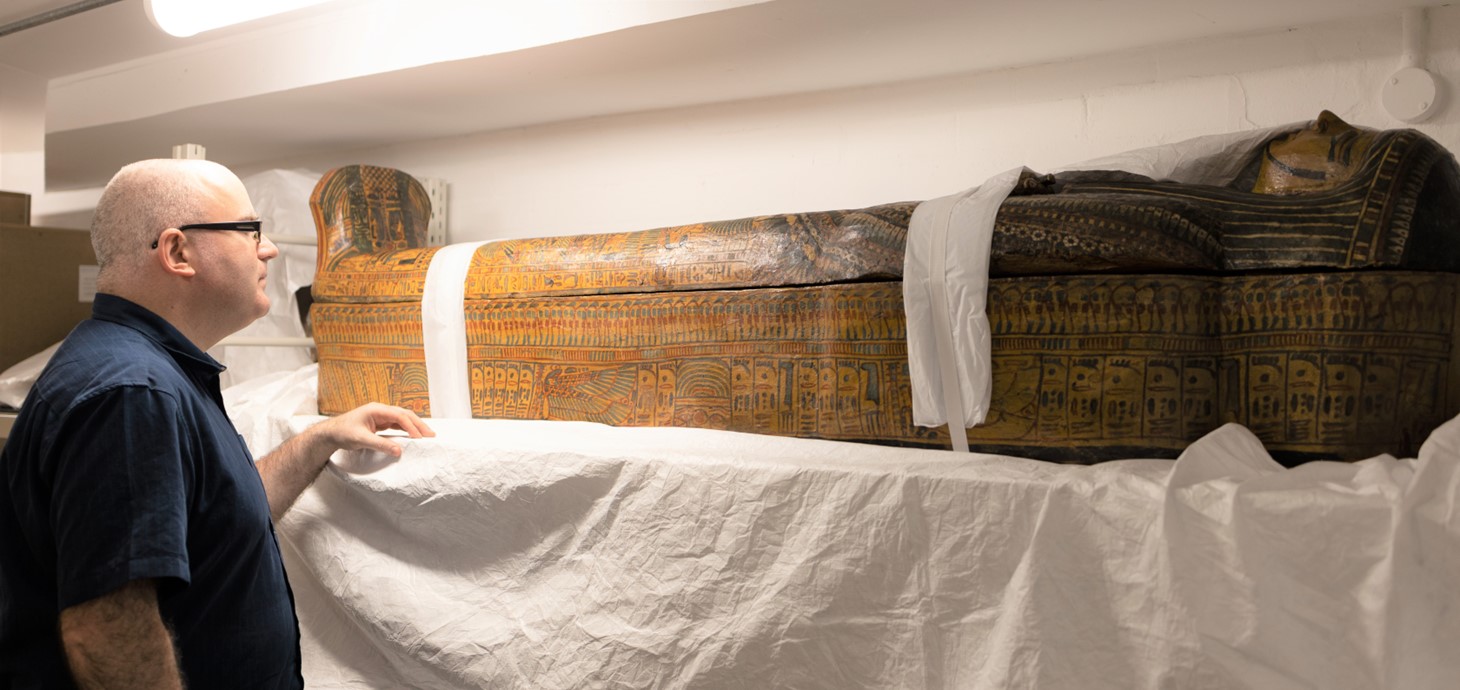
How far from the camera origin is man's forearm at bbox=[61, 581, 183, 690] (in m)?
1.13

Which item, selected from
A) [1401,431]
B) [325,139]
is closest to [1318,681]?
[1401,431]

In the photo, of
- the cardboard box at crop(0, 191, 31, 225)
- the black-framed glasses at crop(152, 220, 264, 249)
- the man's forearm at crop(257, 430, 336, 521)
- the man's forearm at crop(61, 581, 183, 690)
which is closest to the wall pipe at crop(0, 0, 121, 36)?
the cardboard box at crop(0, 191, 31, 225)

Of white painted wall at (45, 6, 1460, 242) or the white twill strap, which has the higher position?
white painted wall at (45, 6, 1460, 242)

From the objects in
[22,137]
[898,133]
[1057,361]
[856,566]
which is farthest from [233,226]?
[22,137]

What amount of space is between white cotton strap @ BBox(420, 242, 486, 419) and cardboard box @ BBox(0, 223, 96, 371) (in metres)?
1.64

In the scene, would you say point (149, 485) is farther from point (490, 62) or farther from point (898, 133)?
point (898, 133)

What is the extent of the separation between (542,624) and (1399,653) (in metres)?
1.23

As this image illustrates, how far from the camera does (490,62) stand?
2.32m

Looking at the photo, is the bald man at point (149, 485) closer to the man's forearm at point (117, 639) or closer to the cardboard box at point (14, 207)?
the man's forearm at point (117, 639)

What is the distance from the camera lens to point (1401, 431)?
1446 mm

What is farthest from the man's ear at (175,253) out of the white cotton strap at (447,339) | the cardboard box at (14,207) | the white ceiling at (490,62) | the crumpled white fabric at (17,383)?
the cardboard box at (14,207)

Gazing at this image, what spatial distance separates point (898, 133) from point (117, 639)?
1867mm

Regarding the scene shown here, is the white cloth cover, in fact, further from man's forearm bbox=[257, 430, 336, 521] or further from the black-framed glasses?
the black-framed glasses

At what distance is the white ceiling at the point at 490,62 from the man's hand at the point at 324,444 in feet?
2.84
